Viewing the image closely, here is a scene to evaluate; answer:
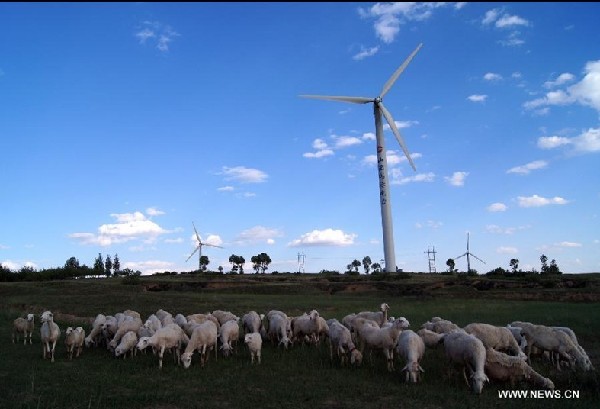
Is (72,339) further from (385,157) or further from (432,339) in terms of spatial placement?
(385,157)

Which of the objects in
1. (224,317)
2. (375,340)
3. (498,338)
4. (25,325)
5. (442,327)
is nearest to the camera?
(498,338)

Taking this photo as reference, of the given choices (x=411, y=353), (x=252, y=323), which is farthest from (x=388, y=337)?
(x=252, y=323)

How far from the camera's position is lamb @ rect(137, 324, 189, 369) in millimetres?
17031

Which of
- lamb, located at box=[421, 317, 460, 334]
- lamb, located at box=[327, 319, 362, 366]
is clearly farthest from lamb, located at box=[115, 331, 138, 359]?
lamb, located at box=[421, 317, 460, 334]

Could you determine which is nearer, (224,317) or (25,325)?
(25,325)

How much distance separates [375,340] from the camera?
1703 centimetres

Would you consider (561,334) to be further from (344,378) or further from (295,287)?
(295,287)

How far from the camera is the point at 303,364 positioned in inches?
666

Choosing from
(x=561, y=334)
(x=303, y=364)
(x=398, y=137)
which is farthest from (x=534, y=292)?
(x=303, y=364)

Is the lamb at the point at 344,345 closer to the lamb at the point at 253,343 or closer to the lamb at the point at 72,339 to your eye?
the lamb at the point at 253,343

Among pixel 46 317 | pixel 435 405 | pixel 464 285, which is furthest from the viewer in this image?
pixel 464 285

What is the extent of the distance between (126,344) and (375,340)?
8.84 metres

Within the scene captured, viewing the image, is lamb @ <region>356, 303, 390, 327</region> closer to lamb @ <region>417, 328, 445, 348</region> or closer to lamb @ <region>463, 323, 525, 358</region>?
lamb @ <region>417, 328, 445, 348</region>

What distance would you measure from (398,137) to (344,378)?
61153 mm
